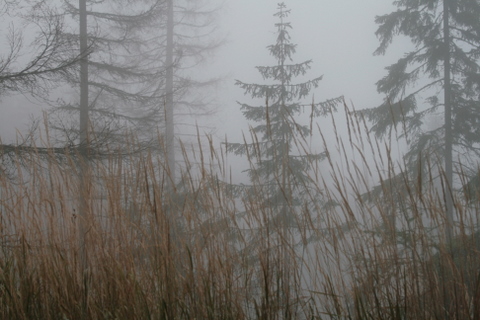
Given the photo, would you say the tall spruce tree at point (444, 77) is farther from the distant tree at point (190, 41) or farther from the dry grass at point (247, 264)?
the dry grass at point (247, 264)

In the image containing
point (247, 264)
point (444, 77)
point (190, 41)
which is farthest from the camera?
point (190, 41)

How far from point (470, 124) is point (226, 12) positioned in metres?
7.20

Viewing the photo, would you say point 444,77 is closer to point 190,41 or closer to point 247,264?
point 190,41

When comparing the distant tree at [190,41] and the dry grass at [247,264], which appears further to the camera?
the distant tree at [190,41]

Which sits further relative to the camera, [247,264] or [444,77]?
[444,77]

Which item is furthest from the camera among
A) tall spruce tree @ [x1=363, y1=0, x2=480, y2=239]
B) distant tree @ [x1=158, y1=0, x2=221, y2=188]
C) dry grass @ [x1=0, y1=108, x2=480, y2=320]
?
distant tree @ [x1=158, y1=0, x2=221, y2=188]

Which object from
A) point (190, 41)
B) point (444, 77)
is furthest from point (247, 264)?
point (190, 41)

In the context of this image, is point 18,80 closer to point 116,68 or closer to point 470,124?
point 116,68

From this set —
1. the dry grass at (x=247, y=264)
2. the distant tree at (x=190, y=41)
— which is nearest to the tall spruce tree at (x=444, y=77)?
the distant tree at (x=190, y=41)

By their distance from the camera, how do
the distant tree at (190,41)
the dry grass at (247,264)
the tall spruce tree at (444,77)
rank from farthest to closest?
the distant tree at (190,41) < the tall spruce tree at (444,77) < the dry grass at (247,264)

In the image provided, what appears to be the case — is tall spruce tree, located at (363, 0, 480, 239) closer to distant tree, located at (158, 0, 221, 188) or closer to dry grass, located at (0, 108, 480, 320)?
distant tree, located at (158, 0, 221, 188)

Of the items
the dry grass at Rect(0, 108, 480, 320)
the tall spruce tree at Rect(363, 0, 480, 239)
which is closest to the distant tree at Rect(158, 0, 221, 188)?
the tall spruce tree at Rect(363, 0, 480, 239)

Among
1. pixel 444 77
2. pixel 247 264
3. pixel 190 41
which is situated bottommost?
pixel 247 264

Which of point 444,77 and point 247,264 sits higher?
point 444,77
